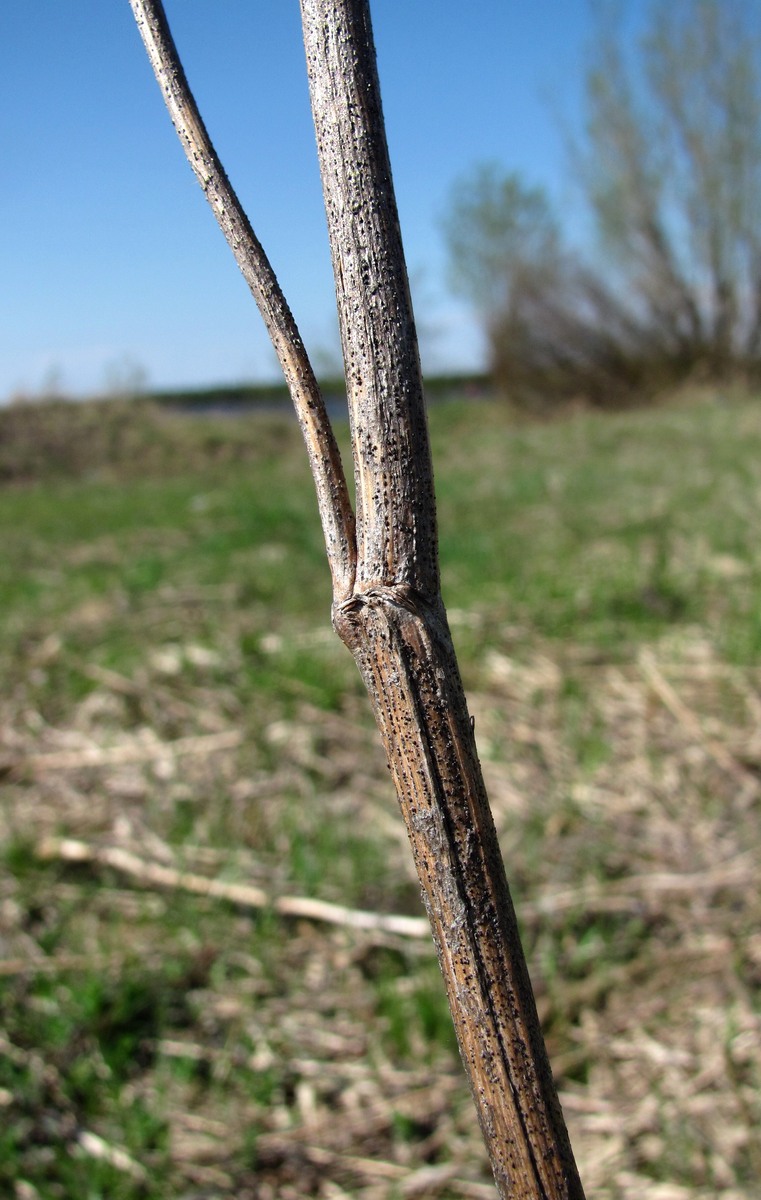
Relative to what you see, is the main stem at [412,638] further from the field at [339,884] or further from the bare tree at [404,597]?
the field at [339,884]

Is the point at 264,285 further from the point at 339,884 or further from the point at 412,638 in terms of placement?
the point at 339,884

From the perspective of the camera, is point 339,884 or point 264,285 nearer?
point 264,285

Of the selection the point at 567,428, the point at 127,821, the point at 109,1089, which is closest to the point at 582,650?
the point at 127,821

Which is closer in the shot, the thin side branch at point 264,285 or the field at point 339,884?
the thin side branch at point 264,285

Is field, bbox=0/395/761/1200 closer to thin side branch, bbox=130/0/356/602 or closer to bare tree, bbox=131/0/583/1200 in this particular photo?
bare tree, bbox=131/0/583/1200

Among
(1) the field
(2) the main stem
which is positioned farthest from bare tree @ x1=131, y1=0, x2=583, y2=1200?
(1) the field

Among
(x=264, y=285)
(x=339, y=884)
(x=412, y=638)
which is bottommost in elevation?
(x=339, y=884)

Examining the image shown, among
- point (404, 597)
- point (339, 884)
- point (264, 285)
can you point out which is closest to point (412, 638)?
point (404, 597)

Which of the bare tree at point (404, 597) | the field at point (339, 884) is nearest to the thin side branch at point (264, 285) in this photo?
the bare tree at point (404, 597)
